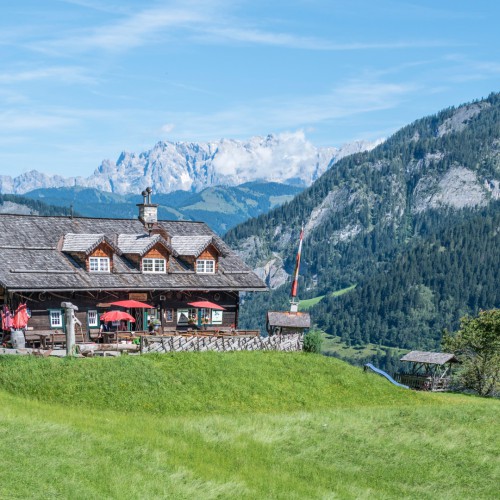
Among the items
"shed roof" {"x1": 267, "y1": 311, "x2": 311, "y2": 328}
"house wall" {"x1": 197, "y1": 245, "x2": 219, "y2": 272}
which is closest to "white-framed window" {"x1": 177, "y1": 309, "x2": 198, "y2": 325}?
"house wall" {"x1": 197, "y1": 245, "x2": 219, "y2": 272}

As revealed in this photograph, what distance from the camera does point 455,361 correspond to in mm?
72812

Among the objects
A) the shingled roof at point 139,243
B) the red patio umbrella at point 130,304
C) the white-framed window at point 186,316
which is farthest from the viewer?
the white-framed window at point 186,316

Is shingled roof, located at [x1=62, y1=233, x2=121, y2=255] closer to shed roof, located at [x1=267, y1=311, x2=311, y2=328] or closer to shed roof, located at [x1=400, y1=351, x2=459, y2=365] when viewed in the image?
shed roof, located at [x1=267, y1=311, x2=311, y2=328]

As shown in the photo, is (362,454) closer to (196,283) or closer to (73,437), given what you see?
(73,437)

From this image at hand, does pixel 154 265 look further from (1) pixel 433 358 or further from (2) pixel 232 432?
(1) pixel 433 358

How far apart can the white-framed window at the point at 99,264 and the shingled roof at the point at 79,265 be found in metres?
0.43

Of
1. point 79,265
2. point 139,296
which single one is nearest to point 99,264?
point 79,265

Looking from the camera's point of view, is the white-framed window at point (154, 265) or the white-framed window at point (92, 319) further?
the white-framed window at point (154, 265)

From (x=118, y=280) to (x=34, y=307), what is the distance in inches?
234

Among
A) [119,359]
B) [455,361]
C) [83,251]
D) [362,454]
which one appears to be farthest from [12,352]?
[455,361]

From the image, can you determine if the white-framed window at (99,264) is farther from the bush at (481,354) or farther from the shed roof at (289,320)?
the bush at (481,354)

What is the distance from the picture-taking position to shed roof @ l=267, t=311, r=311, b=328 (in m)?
59.1

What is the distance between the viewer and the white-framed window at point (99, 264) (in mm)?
53781

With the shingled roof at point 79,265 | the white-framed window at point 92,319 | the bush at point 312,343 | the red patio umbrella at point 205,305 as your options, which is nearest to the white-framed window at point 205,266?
the shingled roof at point 79,265
